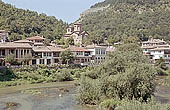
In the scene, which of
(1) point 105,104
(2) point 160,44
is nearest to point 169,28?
(2) point 160,44

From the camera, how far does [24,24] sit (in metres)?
116

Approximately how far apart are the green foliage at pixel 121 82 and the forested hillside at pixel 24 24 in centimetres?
6772

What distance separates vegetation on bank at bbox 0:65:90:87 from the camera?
178ft

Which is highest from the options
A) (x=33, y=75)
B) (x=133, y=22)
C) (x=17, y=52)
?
(x=133, y=22)

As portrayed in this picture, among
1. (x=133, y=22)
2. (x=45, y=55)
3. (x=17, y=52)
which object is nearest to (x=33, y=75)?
(x=17, y=52)

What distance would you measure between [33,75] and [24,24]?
6260 cm

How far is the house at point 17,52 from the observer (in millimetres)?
62688

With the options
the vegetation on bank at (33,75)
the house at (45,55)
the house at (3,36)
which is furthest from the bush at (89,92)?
the house at (3,36)

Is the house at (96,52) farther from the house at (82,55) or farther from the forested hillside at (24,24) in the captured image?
the forested hillside at (24,24)

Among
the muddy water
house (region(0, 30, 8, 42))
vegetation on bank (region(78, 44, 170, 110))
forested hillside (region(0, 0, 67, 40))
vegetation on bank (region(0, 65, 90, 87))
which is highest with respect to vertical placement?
forested hillside (region(0, 0, 67, 40))

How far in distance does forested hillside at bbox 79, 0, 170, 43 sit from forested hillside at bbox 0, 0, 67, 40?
18.6 m

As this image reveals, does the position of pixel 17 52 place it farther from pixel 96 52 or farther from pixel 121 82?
pixel 121 82

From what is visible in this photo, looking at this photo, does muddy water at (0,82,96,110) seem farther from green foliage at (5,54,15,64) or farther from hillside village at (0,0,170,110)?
green foliage at (5,54,15,64)

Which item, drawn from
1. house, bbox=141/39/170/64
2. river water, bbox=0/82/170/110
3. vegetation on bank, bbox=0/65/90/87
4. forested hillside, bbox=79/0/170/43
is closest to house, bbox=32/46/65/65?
vegetation on bank, bbox=0/65/90/87
